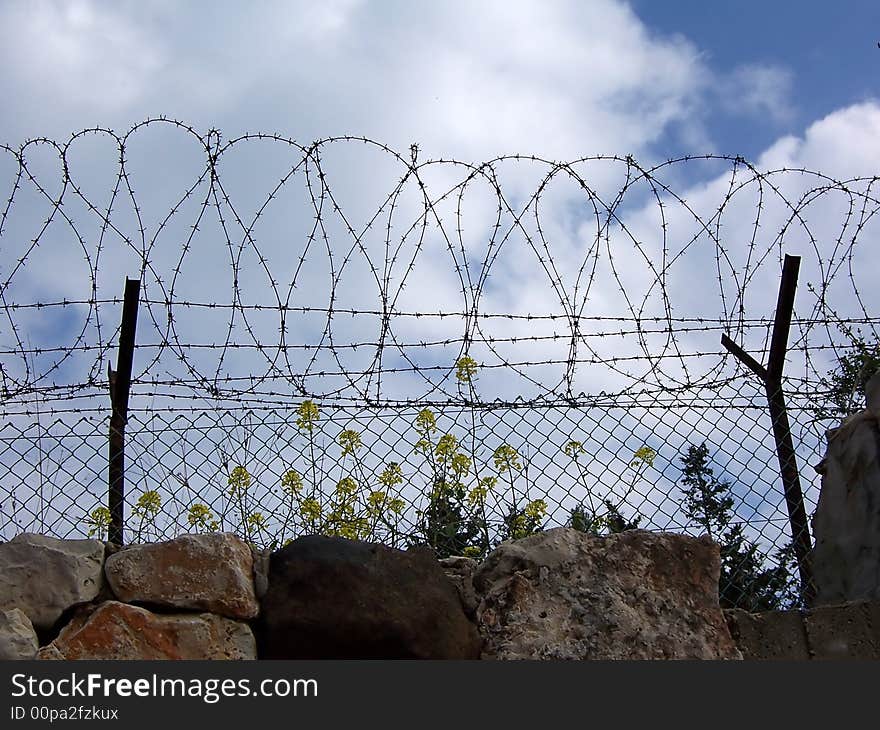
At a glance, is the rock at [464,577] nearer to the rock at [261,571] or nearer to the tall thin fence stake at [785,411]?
the rock at [261,571]

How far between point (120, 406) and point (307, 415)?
0.57 m

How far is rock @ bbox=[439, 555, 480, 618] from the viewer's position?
2.79m

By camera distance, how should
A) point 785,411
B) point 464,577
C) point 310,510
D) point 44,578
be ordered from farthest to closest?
point 785,411 → point 310,510 → point 464,577 → point 44,578

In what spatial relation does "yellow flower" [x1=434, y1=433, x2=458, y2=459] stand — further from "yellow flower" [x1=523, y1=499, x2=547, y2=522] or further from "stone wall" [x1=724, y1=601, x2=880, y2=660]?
"stone wall" [x1=724, y1=601, x2=880, y2=660]

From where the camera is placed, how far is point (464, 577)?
2.84m

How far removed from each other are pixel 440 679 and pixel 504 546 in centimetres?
54

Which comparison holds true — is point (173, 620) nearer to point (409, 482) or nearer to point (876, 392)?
point (409, 482)

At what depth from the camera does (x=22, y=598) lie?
2.57m

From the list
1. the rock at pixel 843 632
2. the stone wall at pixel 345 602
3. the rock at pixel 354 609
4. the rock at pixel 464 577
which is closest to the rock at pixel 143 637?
the stone wall at pixel 345 602

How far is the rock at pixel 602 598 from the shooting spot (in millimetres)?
2703

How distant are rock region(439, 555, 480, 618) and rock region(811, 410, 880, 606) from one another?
109 centimetres

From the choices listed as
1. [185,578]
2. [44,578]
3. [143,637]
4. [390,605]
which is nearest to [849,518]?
[390,605]

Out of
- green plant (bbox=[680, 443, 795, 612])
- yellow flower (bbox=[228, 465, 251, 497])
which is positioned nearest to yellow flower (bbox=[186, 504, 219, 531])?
yellow flower (bbox=[228, 465, 251, 497])

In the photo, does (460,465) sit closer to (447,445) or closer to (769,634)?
(447,445)
